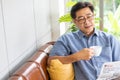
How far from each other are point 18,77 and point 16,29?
1.64 feet

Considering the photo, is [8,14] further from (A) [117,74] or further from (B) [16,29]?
(A) [117,74]

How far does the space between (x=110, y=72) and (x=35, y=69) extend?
648 mm

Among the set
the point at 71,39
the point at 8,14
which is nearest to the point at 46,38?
the point at 71,39

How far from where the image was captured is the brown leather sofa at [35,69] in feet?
5.28

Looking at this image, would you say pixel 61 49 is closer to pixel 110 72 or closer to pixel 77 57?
pixel 77 57

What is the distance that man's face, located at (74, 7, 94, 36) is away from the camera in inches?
79.4

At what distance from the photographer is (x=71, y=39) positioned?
6.91 feet

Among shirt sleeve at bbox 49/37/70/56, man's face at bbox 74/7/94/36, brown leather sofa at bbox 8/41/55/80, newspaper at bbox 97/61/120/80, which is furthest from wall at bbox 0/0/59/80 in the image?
newspaper at bbox 97/61/120/80

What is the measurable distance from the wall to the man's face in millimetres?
491

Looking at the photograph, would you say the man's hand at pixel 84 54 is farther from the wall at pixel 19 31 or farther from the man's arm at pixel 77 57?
the wall at pixel 19 31

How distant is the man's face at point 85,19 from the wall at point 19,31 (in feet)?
1.61

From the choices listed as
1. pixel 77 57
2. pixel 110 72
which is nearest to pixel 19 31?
pixel 77 57

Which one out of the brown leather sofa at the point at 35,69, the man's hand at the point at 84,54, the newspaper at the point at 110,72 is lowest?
the newspaper at the point at 110,72

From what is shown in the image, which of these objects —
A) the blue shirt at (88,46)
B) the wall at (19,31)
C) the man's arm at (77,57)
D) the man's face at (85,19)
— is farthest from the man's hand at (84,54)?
the wall at (19,31)
